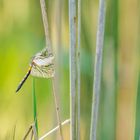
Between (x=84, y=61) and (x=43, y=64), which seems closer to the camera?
(x=43, y=64)

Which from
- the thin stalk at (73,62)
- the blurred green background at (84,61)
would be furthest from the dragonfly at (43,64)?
the blurred green background at (84,61)

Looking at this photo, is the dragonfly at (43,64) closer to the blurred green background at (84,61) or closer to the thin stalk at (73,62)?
the thin stalk at (73,62)

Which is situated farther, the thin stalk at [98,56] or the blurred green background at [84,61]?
the blurred green background at [84,61]

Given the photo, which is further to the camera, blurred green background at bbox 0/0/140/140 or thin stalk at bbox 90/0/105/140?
blurred green background at bbox 0/0/140/140

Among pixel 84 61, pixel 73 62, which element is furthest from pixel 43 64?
pixel 84 61

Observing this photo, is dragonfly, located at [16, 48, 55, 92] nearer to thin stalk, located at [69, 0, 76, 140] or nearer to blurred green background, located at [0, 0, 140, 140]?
thin stalk, located at [69, 0, 76, 140]

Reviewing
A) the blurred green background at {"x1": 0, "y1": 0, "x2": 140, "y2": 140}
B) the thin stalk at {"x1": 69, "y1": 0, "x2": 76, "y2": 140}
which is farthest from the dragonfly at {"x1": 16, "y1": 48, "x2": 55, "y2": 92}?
the blurred green background at {"x1": 0, "y1": 0, "x2": 140, "y2": 140}

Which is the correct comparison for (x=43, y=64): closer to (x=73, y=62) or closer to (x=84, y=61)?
(x=73, y=62)

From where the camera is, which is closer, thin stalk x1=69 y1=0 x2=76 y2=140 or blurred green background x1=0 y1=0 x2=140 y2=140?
thin stalk x1=69 y1=0 x2=76 y2=140

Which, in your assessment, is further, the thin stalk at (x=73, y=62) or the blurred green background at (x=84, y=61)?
the blurred green background at (x=84, y=61)
